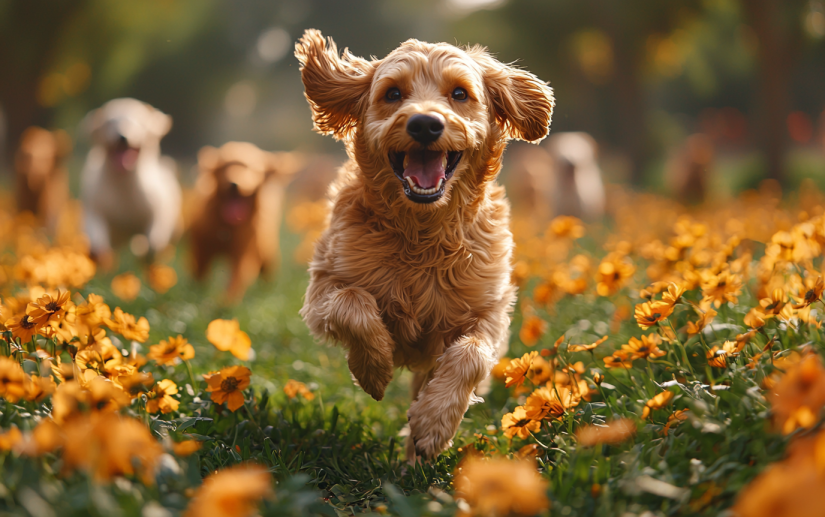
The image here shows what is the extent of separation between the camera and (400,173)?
258 cm

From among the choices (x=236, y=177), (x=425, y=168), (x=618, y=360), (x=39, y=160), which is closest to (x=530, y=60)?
(x=39, y=160)

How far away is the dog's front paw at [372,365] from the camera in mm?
2441

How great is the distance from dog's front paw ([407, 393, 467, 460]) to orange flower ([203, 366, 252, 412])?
0.69 m

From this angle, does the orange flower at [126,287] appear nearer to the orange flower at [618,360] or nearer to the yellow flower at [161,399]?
the yellow flower at [161,399]

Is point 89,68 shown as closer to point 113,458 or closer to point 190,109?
point 190,109

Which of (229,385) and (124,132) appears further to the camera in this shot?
(124,132)

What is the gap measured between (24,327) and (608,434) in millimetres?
2028

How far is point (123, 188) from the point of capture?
6441 mm

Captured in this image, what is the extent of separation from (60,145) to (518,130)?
10083mm

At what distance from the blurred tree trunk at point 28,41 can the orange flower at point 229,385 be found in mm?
15166

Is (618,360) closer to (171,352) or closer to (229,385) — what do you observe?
(229,385)

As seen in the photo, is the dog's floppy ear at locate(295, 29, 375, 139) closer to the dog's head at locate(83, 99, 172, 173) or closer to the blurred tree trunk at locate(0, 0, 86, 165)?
the dog's head at locate(83, 99, 172, 173)

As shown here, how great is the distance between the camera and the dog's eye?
2.63 meters

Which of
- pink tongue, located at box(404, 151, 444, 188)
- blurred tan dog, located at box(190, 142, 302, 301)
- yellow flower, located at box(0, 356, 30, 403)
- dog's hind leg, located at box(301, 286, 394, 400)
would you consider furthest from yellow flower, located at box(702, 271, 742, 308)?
blurred tan dog, located at box(190, 142, 302, 301)
